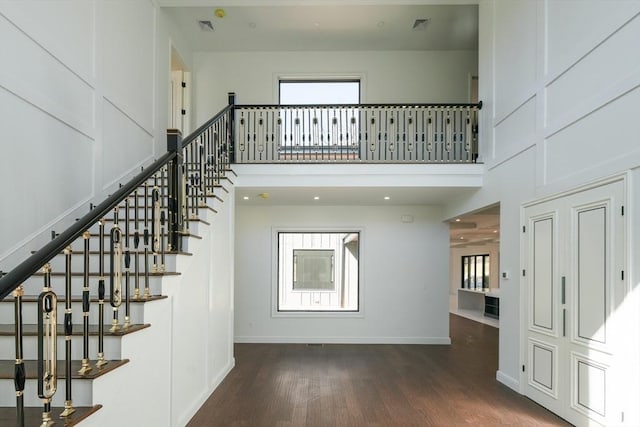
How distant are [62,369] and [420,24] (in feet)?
24.2

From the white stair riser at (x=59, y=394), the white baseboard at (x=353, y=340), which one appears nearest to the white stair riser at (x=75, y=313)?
the white stair riser at (x=59, y=394)

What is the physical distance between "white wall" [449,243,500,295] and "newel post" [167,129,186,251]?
13207mm

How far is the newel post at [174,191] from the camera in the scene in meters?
3.68

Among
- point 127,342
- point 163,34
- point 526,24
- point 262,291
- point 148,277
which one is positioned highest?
point 163,34

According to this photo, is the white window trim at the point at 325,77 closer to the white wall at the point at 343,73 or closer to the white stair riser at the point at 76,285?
the white wall at the point at 343,73

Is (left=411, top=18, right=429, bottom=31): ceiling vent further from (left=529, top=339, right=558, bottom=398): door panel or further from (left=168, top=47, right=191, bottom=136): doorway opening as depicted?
(left=529, top=339, right=558, bottom=398): door panel

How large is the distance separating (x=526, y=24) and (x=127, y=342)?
17.7 ft

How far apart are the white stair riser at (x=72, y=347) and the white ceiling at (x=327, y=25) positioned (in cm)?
545

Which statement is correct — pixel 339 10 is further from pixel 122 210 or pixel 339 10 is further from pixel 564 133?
pixel 122 210

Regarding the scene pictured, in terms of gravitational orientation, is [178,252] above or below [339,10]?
below

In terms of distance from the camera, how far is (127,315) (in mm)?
2809

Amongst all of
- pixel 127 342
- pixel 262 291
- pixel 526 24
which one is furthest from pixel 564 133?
pixel 262 291

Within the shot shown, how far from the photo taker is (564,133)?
4.16 metres

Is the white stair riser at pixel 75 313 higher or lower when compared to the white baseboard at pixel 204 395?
higher
